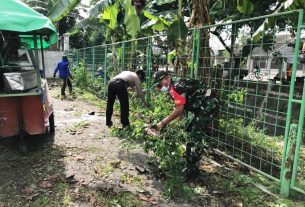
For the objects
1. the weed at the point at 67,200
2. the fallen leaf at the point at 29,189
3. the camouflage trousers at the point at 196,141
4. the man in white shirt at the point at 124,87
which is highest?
the man in white shirt at the point at 124,87

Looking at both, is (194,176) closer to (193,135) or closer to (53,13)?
(193,135)

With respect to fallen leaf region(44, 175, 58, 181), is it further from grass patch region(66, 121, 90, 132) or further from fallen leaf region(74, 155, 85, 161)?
grass patch region(66, 121, 90, 132)

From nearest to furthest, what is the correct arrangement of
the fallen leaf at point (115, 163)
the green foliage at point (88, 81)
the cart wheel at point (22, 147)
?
the fallen leaf at point (115, 163) < the cart wheel at point (22, 147) < the green foliage at point (88, 81)

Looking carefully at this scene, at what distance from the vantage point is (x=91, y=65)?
48.8 feet

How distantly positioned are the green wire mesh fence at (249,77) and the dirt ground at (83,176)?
0.75m

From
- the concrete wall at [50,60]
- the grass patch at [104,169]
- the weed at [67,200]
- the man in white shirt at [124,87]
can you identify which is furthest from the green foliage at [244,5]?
the concrete wall at [50,60]

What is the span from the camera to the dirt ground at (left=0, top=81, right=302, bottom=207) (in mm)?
3934

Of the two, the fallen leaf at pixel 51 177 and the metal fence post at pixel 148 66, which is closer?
the fallen leaf at pixel 51 177

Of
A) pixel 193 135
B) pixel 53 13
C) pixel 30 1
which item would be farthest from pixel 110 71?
pixel 30 1

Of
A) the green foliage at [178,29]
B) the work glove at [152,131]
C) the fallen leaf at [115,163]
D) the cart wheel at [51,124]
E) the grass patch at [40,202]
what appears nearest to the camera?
the grass patch at [40,202]

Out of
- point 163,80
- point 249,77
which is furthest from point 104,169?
point 249,77

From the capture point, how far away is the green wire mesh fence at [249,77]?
402cm

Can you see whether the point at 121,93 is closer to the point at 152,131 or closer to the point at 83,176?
the point at 152,131

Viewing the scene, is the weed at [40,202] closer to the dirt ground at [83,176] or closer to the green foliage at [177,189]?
the dirt ground at [83,176]
